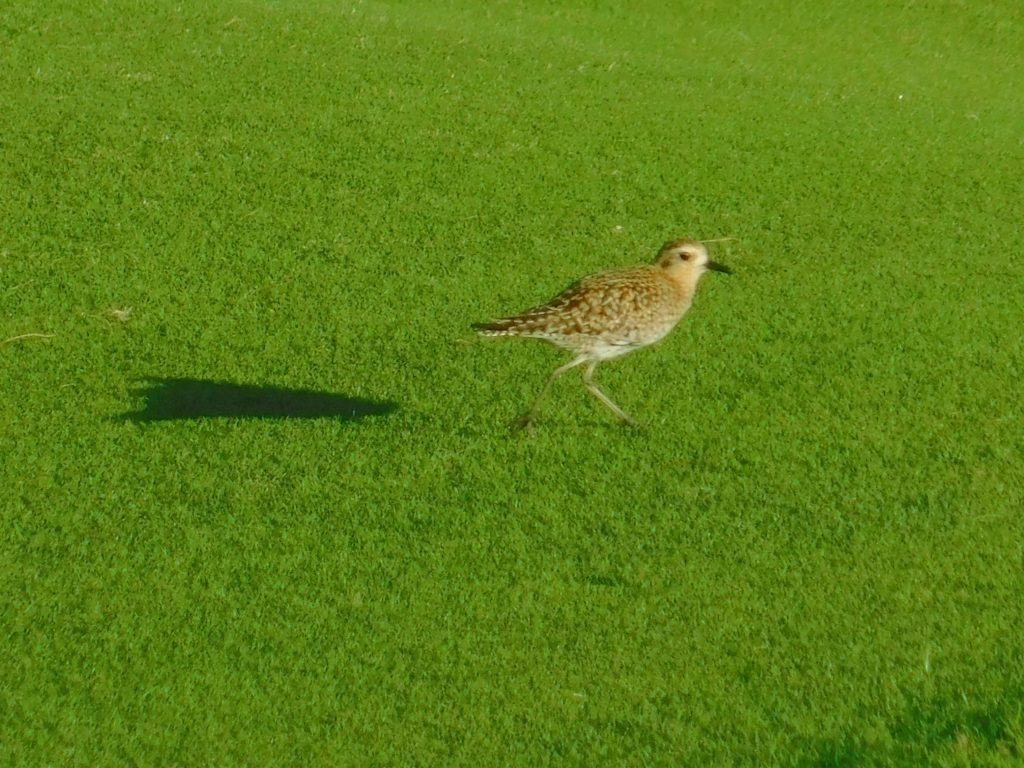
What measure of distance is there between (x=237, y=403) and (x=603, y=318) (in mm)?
2718

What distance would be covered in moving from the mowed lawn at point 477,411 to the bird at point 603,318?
1.81ft

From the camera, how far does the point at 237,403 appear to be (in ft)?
35.3

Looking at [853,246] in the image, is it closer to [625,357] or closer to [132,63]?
[625,357]

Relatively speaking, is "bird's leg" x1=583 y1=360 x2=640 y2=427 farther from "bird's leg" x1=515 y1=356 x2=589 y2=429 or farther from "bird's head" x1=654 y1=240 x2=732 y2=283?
"bird's head" x1=654 y1=240 x2=732 y2=283

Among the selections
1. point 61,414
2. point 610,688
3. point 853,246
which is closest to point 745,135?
point 853,246

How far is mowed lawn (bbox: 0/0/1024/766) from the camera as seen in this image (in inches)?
294

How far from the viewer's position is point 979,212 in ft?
49.7

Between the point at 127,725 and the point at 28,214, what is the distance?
7.47 m

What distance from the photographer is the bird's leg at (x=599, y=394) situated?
10461mm

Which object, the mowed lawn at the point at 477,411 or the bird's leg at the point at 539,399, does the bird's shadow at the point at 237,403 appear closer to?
the mowed lawn at the point at 477,411

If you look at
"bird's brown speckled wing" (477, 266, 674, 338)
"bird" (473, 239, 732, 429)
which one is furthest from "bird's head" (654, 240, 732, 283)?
"bird's brown speckled wing" (477, 266, 674, 338)

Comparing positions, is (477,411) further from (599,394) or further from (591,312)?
(591,312)

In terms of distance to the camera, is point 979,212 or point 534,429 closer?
point 534,429

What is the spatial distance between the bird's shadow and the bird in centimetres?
122
